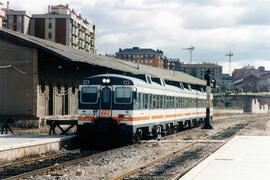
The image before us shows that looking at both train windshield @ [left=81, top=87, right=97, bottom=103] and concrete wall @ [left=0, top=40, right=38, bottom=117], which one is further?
concrete wall @ [left=0, top=40, right=38, bottom=117]

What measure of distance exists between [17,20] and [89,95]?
4284 inches

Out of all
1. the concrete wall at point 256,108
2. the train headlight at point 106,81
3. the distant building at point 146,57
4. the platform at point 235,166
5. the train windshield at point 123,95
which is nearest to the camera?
the platform at point 235,166

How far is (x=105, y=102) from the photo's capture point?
70.8 ft

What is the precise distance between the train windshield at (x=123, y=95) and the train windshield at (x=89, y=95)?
2.91ft

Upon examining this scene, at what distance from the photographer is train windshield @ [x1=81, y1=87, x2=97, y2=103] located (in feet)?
71.3

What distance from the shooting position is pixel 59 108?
124 feet

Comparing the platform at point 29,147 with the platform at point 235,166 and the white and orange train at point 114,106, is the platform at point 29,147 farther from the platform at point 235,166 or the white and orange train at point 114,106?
the platform at point 235,166

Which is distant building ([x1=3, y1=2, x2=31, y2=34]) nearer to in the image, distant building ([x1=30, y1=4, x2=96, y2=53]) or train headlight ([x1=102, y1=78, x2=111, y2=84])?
distant building ([x1=30, y1=4, x2=96, y2=53])

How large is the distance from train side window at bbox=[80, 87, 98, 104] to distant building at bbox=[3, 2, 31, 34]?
102 metres

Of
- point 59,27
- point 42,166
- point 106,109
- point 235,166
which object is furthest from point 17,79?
point 59,27

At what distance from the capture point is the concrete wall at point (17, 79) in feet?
108

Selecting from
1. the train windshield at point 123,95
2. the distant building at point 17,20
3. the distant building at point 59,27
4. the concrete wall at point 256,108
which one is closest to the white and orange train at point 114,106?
the train windshield at point 123,95

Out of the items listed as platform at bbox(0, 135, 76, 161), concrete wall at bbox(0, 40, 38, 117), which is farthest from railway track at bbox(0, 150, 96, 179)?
concrete wall at bbox(0, 40, 38, 117)

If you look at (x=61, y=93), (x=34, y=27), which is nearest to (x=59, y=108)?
(x=61, y=93)
